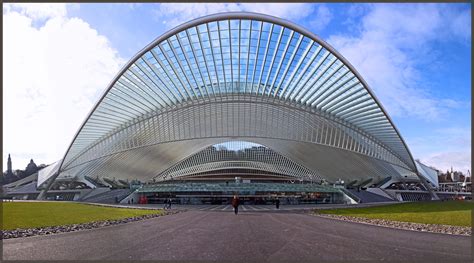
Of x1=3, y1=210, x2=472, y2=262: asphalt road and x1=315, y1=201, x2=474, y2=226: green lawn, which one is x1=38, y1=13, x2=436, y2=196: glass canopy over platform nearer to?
x1=315, y1=201, x2=474, y2=226: green lawn

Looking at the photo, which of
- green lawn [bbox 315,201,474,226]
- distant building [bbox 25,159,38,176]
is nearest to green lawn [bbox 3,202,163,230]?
green lawn [bbox 315,201,474,226]

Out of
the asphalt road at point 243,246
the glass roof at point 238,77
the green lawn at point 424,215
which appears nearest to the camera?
the asphalt road at point 243,246

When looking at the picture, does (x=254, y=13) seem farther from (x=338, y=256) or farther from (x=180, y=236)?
(x=338, y=256)

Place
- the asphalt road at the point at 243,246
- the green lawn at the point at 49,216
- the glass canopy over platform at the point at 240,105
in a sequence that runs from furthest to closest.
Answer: the glass canopy over platform at the point at 240,105 → the green lawn at the point at 49,216 → the asphalt road at the point at 243,246

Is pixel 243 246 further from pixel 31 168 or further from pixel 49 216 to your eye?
pixel 31 168

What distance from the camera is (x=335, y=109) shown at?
2515 inches

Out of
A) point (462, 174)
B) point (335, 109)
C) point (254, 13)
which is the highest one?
point (254, 13)

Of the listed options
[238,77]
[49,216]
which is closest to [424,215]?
[49,216]

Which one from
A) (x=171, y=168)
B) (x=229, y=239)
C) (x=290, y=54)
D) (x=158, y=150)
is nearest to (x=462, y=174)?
(x=171, y=168)

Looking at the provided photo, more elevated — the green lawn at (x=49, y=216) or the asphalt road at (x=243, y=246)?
the asphalt road at (x=243, y=246)

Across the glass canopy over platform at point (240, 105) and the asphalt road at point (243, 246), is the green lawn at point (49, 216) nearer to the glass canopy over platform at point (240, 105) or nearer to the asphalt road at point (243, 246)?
the asphalt road at point (243, 246)

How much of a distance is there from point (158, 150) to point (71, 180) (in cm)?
1932

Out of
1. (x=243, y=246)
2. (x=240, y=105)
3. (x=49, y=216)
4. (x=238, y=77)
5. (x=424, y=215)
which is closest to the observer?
(x=243, y=246)

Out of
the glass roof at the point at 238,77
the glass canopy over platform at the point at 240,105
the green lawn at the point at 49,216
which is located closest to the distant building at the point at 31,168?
the glass canopy over platform at the point at 240,105
